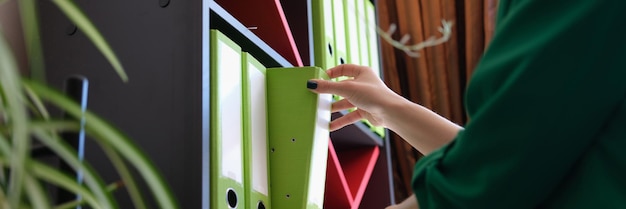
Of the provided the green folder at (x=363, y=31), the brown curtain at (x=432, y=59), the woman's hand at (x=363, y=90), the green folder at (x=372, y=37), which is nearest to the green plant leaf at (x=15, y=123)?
the woman's hand at (x=363, y=90)

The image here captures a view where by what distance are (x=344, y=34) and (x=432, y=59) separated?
2.62ft

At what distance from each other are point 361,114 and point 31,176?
1.11 metres

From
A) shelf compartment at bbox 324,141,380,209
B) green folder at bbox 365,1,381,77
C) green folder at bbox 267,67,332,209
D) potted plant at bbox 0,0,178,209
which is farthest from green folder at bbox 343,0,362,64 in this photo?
potted plant at bbox 0,0,178,209

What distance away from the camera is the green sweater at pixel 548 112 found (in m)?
0.72

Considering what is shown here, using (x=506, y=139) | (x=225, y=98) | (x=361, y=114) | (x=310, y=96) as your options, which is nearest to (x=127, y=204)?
(x=225, y=98)

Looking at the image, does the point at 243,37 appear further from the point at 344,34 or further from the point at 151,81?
the point at 344,34

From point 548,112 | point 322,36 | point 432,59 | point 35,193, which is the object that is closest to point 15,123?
point 35,193

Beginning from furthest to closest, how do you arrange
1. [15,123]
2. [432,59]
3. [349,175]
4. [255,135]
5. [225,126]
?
1. [432,59]
2. [349,175]
3. [255,135]
4. [225,126]
5. [15,123]

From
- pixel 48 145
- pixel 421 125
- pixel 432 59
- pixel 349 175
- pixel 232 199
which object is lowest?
pixel 349 175

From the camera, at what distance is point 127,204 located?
1.20 metres

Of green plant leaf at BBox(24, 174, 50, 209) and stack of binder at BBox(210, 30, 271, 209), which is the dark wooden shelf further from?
green plant leaf at BBox(24, 174, 50, 209)

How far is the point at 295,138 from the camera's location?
1.41 m

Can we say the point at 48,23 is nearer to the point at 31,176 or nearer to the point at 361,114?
the point at 361,114

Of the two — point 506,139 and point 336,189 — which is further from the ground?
point 506,139
